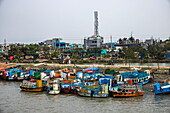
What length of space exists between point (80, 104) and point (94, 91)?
1663mm

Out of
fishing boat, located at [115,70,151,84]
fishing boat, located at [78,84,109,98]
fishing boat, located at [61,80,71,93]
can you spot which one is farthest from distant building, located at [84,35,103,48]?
fishing boat, located at [78,84,109,98]

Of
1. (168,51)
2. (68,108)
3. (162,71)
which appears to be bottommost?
(68,108)

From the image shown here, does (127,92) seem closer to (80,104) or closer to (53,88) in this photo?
(80,104)

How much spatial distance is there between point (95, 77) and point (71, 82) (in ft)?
10.6

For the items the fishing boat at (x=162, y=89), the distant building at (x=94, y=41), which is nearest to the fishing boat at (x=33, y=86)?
the fishing boat at (x=162, y=89)

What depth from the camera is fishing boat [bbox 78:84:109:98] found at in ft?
45.9

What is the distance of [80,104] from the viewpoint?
1279 centimetres

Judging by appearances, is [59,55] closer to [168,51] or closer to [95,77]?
[168,51]

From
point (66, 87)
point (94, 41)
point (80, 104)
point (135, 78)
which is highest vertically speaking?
point (94, 41)

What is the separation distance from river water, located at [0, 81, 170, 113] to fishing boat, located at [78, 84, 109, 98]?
339 millimetres

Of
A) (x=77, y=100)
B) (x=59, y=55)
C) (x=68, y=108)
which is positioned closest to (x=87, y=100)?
(x=77, y=100)

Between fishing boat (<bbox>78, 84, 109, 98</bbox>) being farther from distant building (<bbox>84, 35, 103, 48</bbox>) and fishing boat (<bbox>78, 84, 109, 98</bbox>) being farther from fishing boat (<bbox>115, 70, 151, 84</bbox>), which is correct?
distant building (<bbox>84, 35, 103, 48</bbox>)

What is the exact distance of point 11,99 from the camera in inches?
559

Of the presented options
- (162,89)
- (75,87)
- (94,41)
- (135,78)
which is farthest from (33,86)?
(94,41)
